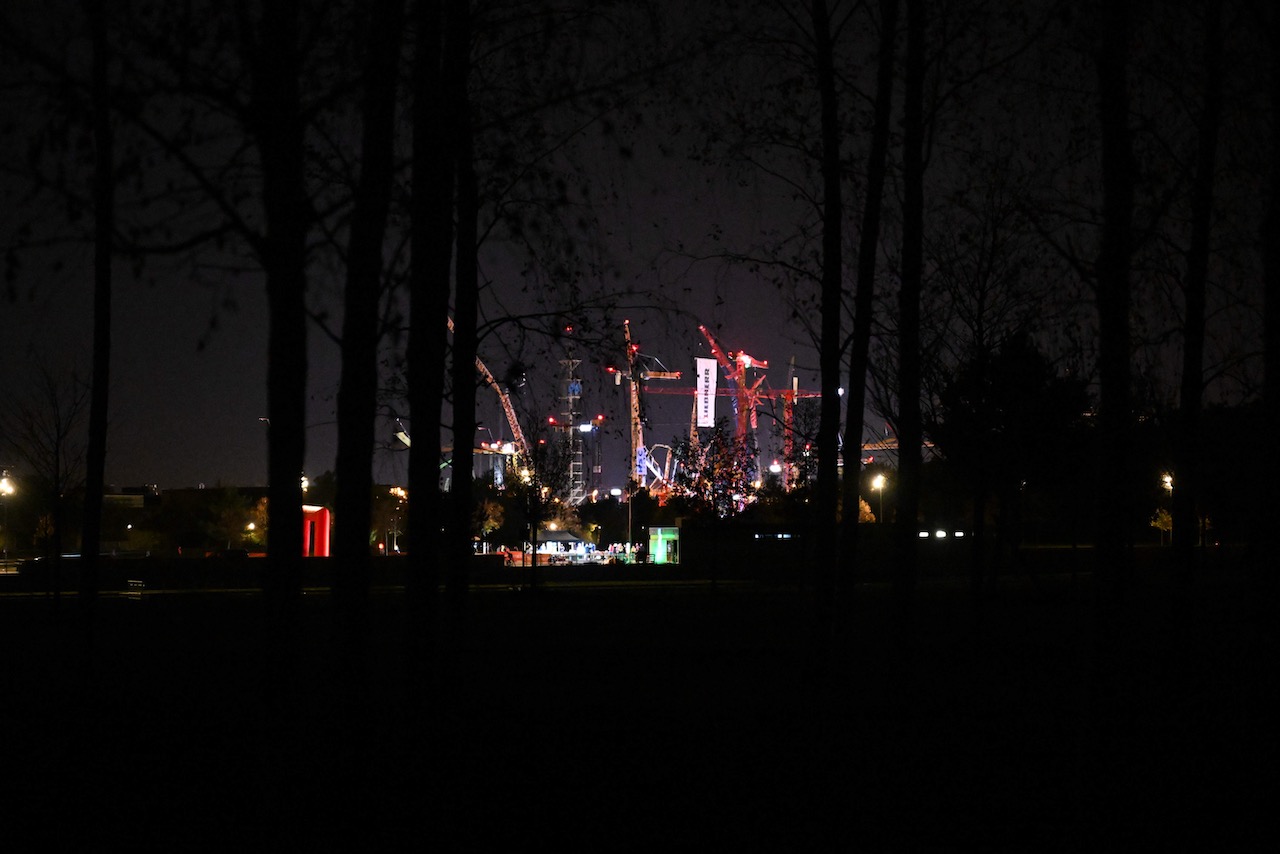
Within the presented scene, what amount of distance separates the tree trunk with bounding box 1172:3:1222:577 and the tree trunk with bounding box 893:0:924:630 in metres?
2.77

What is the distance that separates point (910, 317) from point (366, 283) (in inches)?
274

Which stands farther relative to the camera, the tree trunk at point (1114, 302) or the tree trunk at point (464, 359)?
the tree trunk at point (464, 359)

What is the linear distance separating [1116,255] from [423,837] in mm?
5259

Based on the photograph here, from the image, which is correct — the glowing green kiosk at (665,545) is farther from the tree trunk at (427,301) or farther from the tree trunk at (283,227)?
the tree trunk at (283,227)

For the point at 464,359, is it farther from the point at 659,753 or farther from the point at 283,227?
the point at 659,753

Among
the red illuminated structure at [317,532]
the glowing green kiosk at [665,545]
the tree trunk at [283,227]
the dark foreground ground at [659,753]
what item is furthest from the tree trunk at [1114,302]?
the glowing green kiosk at [665,545]

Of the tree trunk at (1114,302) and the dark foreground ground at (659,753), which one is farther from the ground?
the tree trunk at (1114,302)

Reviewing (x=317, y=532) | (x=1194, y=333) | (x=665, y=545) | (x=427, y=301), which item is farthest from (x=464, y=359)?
(x=665, y=545)

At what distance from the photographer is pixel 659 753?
968 centimetres

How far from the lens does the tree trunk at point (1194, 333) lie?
40.5 ft

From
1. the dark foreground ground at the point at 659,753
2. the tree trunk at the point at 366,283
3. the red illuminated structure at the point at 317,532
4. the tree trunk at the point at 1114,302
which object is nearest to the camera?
Result: the tree trunk at the point at 1114,302

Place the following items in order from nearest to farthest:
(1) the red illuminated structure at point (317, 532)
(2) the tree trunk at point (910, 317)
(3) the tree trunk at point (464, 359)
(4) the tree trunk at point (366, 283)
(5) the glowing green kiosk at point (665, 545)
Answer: (4) the tree trunk at point (366, 283) → (3) the tree trunk at point (464, 359) → (2) the tree trunk at point (910, 317) → (1) the red illuminated structure at point (317, 532) → (5) the glowing green kiosk at point (665, 545)

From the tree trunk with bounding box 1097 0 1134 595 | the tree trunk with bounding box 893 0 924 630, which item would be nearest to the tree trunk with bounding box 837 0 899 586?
the tree trunk with bounding box 893 0 924 630

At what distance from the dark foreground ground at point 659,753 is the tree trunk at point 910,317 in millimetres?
872
